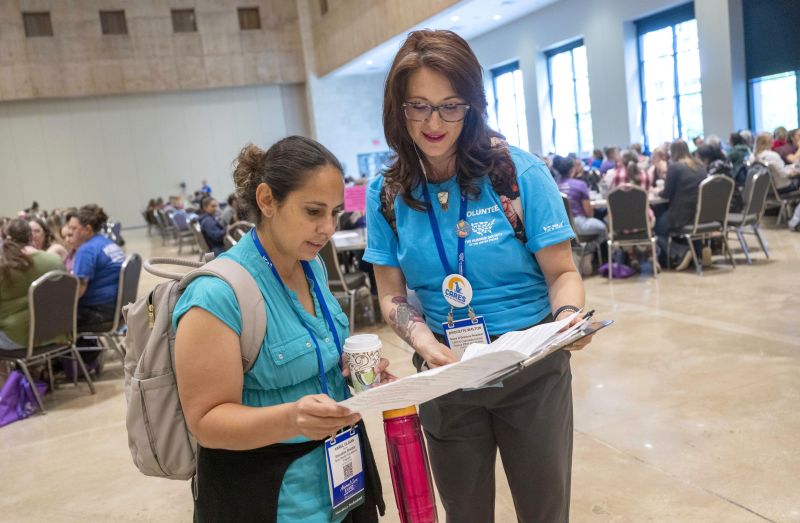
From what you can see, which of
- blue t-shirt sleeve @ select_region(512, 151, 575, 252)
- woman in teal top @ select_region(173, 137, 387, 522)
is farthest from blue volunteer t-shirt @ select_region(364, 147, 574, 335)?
woman in teal top @ select_region(173, 137, 387, 522)

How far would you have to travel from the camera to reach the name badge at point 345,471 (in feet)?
4.28

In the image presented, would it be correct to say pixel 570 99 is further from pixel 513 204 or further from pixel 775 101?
pixel 513 204

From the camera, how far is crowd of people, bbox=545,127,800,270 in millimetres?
7055

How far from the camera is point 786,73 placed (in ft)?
44.6

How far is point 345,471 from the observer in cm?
135

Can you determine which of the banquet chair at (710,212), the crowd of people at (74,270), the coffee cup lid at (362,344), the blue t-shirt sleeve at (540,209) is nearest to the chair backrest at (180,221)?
the crowd of people at (74,270)

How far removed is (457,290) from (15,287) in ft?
13.9

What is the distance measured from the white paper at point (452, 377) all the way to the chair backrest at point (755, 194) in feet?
22.3

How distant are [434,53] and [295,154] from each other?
0.36m

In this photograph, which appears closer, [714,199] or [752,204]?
[714,199]

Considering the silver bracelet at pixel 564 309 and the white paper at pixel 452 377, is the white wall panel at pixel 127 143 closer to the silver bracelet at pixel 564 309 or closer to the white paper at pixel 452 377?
the silver bracelet at pixel 564 309

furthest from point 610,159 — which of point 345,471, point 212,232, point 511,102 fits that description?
point 345,471

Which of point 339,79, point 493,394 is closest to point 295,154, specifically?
point 493,394

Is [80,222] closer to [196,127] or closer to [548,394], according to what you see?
[548,394]
